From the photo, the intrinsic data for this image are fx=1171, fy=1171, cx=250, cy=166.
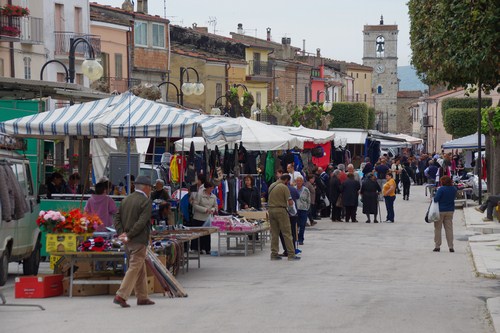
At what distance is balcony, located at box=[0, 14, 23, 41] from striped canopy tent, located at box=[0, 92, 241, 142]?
22.5m

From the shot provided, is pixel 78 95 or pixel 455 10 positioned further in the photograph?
pixel 78 95

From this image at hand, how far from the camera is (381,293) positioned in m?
17.4

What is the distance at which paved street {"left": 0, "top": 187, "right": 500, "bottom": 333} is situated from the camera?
44.9 feet

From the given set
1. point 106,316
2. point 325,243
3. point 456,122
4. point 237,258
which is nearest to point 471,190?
point 325,243

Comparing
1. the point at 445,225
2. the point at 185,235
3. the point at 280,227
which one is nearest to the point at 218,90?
the point at 445,225

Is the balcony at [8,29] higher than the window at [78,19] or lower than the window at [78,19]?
lower

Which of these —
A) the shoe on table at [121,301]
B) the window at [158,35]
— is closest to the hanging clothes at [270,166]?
the shoe on table at [121,301]

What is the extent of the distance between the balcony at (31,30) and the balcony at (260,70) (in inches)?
1508

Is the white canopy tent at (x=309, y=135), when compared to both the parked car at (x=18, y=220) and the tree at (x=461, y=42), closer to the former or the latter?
the parked car at (x=18, y=220)

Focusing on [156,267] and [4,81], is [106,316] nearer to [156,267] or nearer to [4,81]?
[156,267]

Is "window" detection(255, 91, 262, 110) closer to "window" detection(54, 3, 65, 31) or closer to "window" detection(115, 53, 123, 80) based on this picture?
"window" detection(115, 53, 123, 80)

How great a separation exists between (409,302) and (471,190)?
1151 inches

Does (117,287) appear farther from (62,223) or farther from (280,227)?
(280,227)

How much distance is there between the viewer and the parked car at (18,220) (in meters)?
17.6
